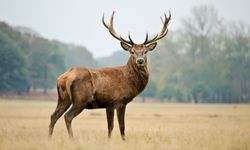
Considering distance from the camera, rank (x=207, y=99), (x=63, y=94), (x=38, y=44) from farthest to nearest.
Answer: (x=38, y=44), (x=207, y=99), (x=63, y=94)

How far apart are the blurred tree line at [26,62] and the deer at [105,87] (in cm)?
6966

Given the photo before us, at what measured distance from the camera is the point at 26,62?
9075cm

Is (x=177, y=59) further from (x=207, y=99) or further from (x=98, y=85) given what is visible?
(x=98, y=85)

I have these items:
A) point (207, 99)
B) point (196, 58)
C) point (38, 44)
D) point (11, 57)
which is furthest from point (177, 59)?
point (11, 57)

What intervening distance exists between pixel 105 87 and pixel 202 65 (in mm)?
85721

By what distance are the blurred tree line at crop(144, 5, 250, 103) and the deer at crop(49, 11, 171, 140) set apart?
79.2 meters

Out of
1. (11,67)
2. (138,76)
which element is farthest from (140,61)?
(11,67)

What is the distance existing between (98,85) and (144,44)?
71.8 inches

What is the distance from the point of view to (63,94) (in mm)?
16688

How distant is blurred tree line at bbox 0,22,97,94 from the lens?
86.0 metres

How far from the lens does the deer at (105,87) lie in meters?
16.3

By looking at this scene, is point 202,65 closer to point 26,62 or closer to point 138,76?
point 26,62

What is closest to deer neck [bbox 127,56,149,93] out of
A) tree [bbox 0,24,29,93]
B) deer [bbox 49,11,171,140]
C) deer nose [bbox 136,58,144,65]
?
deer [bbox 49,11,171,140]

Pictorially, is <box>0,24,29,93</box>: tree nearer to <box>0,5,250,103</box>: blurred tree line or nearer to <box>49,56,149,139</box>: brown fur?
<box>0,5,250,103</box>: blurred tree line
